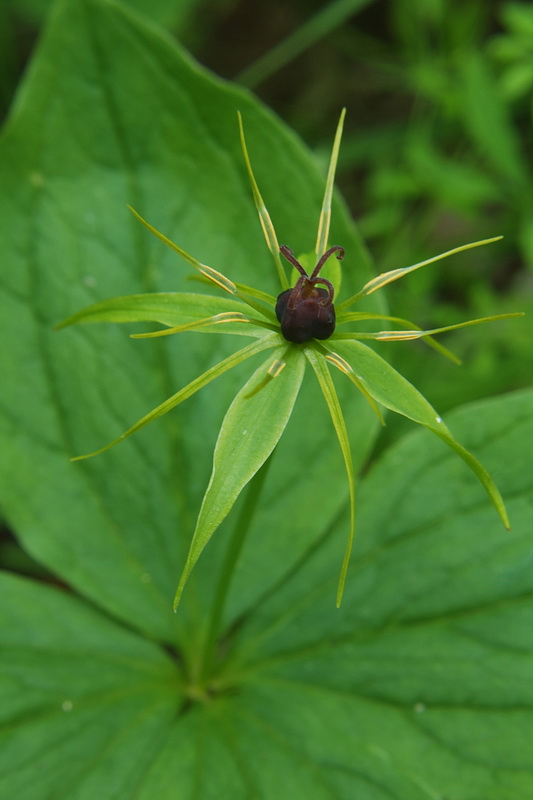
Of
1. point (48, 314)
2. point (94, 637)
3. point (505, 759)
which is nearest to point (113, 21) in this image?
point (48, 314)

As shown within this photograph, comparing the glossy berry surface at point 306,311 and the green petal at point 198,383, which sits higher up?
the glossy berry surface at point 306,311

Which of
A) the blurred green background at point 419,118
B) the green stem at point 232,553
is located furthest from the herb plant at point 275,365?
the blurred green background at point 419,118

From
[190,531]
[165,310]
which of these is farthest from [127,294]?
[165,310]

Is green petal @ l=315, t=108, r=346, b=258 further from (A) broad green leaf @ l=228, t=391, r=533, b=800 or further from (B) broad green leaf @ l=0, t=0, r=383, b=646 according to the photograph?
(A) broad green leaf @ l=228, t=391, r=533, b=800

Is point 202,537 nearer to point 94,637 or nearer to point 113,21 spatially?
point 94,637

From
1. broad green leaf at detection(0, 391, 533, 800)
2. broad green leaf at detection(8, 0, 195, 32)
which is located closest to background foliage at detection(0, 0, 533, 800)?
broad green leaf at detection(0, 391, 533, 800)

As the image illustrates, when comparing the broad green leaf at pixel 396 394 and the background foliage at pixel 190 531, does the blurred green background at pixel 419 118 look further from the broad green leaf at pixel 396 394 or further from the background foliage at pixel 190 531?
the broad green leaf at pixel 396 394

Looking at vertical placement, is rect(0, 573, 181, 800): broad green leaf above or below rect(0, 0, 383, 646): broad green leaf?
below
